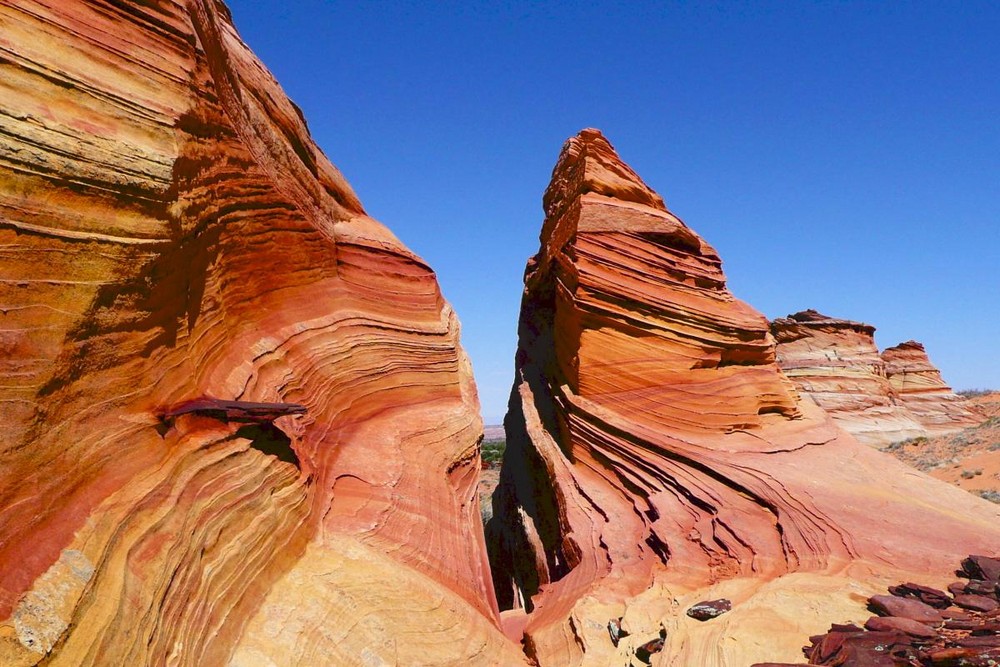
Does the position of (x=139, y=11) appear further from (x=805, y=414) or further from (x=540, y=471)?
(x=805, y=414)

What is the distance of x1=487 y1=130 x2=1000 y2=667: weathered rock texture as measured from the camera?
689 cm

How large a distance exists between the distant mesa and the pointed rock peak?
18.4 meters

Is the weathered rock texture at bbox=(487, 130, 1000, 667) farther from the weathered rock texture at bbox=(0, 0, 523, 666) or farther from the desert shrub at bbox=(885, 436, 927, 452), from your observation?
the desert shrub at bbox=(885, 436, 927, 452)

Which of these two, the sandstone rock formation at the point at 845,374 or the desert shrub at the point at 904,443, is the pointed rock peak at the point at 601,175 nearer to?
the sandstone rock formation at the point at 845,374

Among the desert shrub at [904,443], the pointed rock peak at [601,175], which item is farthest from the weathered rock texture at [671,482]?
the desert shrub at [904,443]

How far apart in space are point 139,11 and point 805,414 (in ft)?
45.4

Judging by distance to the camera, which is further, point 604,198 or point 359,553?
point 604,198

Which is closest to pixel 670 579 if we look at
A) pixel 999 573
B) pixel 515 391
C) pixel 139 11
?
pixel 999 573

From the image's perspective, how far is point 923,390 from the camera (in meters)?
35.4

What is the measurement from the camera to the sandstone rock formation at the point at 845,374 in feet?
93.7

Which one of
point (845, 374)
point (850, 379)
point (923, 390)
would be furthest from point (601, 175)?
point (923, 390)

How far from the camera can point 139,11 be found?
4465 millimetres

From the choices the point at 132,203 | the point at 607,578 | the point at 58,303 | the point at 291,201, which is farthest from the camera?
the point at 607,578

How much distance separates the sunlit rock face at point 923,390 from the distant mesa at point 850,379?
88 millimetres
